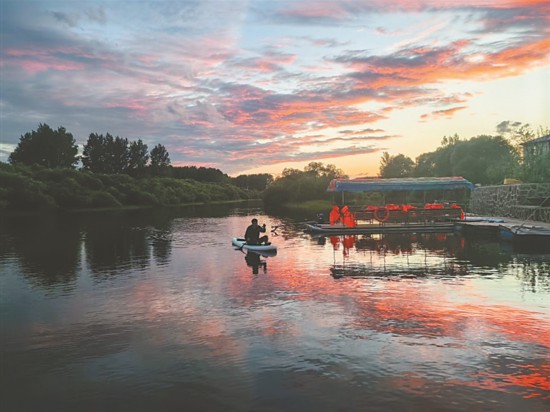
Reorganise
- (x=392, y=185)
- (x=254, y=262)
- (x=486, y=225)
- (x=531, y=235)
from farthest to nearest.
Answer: (x=392, y=185)
(x=486, y=225)
(x=531, y=235)
(x=254, y=262)

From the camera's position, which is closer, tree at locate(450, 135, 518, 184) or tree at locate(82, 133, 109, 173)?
tree at locate(450, 135, 518, 184)

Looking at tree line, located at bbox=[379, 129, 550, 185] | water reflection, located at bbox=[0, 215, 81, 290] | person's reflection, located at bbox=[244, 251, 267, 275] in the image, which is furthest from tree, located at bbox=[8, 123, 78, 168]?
person's reflection, located at bbox=[244, 251, 267, 275]

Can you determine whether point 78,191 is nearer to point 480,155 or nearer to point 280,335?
point 480,155

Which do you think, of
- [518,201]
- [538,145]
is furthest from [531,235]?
[538,145]

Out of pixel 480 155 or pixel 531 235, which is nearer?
pixel 531 235

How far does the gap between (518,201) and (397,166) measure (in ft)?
257

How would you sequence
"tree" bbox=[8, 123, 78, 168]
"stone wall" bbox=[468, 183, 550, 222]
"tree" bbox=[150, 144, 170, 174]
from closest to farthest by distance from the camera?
"stone wall" bbox=[468, 183, 550, 222]
"tree" bbox=[8, 123, 78, 168]
"tree" bbox=[150, 144, 170, 174]

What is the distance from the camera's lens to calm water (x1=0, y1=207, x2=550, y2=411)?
8672mm

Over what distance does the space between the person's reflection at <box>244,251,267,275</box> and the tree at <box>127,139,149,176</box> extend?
108 meters

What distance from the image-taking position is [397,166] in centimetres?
11462

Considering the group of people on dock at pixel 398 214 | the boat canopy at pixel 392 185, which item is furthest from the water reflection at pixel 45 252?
the boat canopy at pixel 392 185

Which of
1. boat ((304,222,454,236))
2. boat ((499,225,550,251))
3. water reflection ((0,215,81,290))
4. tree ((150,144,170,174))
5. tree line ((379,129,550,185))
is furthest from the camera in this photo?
tree ((150,144,170,174))

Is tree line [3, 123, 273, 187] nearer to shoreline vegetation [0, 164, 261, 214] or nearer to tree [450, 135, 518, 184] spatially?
shoreline vegetation [0, 164, 261, 214]

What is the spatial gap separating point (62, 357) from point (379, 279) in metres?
12.2
